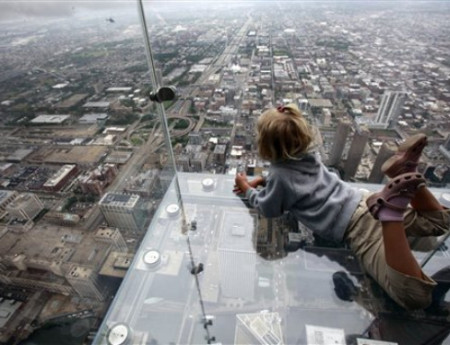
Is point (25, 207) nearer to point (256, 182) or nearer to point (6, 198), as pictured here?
point (6, 198)

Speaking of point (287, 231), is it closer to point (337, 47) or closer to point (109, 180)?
point (109, 180)

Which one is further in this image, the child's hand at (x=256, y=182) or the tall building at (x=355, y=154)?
the tall building at (x=355, y=154)

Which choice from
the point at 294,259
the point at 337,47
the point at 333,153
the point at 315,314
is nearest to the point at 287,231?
the point at 294,259

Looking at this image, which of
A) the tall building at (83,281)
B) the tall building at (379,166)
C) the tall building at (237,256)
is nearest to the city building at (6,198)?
the tall building at (83,281)

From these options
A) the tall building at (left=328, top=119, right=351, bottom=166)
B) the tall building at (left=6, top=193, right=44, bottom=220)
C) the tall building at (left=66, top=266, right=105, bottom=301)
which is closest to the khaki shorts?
the tall building at (left=328, top=119, right=351, bottom=166)

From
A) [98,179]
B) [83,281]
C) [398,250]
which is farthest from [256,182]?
[98,179]

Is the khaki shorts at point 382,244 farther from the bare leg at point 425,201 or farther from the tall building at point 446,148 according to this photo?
the tall building at point 446,148
